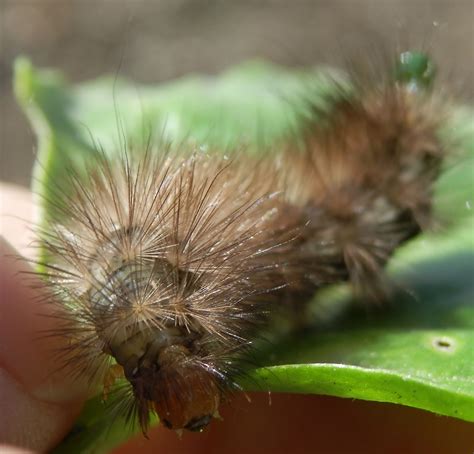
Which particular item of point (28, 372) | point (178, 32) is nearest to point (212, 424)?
point (28, 372)

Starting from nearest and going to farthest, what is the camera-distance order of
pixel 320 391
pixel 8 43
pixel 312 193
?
pixel 320 391 → pixel 312 193 → pixel 8 43

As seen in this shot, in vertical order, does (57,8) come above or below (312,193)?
above

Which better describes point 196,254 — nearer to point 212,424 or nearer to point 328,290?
point 212,424

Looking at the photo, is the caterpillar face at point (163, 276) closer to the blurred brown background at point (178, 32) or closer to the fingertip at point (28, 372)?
the fingertip at point (28, 372)

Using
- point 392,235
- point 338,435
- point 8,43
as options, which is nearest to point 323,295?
point 392,235

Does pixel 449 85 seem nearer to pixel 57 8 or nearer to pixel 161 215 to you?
pixel 161 215

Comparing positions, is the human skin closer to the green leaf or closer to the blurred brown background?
the green leaf

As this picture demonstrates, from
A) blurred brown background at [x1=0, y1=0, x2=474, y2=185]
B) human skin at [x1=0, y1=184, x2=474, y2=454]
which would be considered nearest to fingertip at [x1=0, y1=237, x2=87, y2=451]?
human skin at [x1=0, y1=184, x2=474, y2=454]
